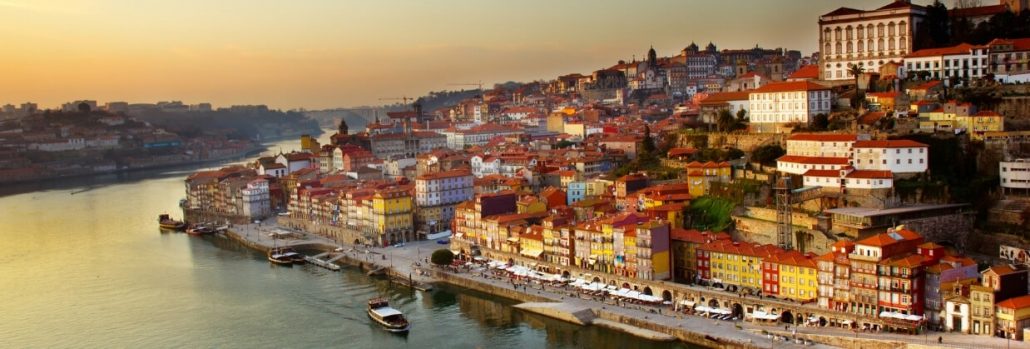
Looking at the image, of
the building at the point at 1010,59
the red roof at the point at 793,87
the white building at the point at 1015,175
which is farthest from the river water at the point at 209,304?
the building at the point at 1010,59

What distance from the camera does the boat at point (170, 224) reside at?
33.6 meters

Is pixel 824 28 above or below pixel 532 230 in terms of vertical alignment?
above

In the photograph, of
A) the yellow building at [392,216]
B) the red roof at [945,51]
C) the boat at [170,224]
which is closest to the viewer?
the red roof at [945,51]

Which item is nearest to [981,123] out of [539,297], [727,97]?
[727,97]

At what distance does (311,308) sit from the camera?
67.0 feet

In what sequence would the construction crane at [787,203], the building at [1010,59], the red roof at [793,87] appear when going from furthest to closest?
the red roof at [793,87] → the building at [1010,59] → the construction crane at [787,203]

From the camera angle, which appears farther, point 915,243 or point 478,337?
point 478,337

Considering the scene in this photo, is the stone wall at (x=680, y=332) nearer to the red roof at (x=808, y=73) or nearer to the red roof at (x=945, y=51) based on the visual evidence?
the red roof at (x=945, y=51)

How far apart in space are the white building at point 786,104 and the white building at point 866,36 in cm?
190

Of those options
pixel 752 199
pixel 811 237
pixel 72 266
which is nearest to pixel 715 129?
pixel 752 199

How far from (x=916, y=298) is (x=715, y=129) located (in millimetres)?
12624

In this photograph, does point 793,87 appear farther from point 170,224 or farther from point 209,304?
point 170,224

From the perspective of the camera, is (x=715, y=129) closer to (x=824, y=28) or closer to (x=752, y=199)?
(x=824, y=28)

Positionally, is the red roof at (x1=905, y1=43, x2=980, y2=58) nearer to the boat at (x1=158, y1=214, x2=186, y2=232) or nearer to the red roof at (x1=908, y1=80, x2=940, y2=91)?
the red roof at (x1=908, y1=80, x2=940, y2=91)
